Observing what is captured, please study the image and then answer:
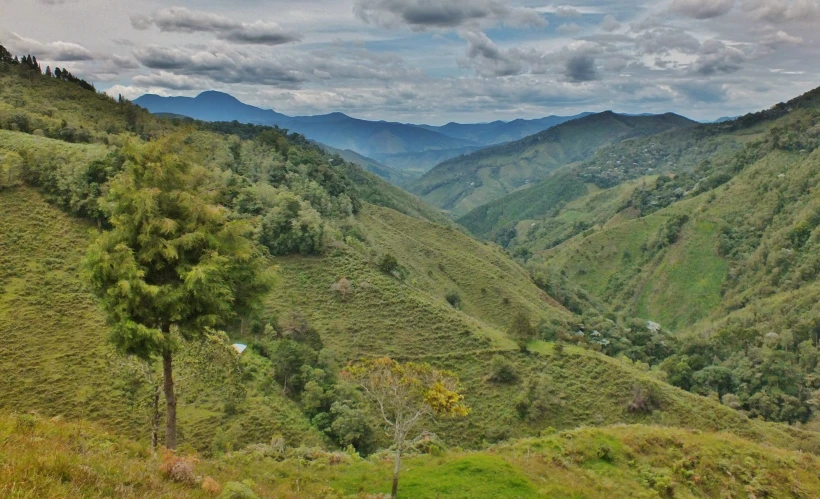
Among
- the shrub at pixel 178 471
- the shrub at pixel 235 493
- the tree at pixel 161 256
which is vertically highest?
the tree at pixel 161 256

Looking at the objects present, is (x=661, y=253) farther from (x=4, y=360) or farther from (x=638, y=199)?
(x=4, y=360)

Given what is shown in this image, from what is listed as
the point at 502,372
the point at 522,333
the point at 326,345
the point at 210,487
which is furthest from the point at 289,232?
the point at 210,487

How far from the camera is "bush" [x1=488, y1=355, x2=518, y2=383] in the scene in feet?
147

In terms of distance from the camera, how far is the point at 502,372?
45.0 m

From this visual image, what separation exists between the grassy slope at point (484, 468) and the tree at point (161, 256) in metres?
3.35

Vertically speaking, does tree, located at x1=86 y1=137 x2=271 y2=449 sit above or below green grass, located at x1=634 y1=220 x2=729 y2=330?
above

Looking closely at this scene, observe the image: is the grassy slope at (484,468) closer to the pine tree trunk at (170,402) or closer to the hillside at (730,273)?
the pine tree trunk at (170,402)

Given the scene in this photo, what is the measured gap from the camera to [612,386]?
43.6 m

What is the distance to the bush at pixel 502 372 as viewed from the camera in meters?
44.8

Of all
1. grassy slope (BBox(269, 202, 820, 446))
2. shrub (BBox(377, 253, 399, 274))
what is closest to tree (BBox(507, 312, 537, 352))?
grassy slope (BBox(269, 202, 820, 446))

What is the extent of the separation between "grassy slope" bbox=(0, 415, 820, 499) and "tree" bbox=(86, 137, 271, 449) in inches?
132

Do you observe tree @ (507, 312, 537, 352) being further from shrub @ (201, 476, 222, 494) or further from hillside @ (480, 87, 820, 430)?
shrub @ (201, 476, 222, 494)

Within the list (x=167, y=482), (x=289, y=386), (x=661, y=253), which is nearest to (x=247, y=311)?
(x=167, y=482)

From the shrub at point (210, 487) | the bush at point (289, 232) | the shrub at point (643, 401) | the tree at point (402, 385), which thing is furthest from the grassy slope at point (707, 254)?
the shrub at point (210, 487)
